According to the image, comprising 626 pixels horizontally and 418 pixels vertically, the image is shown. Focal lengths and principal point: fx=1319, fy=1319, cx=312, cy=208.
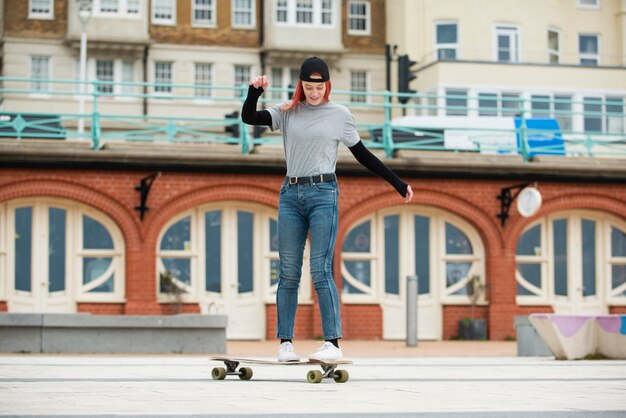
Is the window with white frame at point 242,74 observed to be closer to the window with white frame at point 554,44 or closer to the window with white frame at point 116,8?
the window with white frame at point 116,8

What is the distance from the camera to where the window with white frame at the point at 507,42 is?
4522 cm

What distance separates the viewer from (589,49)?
1855 inches

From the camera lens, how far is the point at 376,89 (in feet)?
159

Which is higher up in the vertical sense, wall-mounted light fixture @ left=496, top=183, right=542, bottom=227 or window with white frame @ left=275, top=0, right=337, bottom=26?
window with white frame @ left=275, top=0, right=337, bottom=26

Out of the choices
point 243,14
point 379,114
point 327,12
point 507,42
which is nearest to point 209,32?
point 243,14

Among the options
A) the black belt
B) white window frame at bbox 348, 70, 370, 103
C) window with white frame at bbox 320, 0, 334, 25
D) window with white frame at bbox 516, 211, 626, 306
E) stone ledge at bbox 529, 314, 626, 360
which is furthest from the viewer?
white window frame at bbox 348, 70, 370, 103

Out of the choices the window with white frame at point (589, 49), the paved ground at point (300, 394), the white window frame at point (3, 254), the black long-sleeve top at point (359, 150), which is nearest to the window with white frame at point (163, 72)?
the window with white frame at point (589, 49)

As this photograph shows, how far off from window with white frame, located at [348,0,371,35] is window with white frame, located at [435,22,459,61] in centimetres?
370

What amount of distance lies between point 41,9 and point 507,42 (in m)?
16.2

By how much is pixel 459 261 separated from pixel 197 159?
5.62 m

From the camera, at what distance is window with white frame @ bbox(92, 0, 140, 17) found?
44969mm

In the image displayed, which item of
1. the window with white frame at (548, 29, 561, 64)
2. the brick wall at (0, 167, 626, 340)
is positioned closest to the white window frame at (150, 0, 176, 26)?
the window with white frame at (548, 29, 561, 64)

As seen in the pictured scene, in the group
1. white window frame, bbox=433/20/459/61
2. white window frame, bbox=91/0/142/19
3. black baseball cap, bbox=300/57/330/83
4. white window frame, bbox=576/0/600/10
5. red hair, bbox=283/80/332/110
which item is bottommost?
red hair, bbox=283/80/332/110

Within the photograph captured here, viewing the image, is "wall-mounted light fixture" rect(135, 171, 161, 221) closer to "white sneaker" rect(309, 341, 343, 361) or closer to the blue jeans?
the blue jeans
